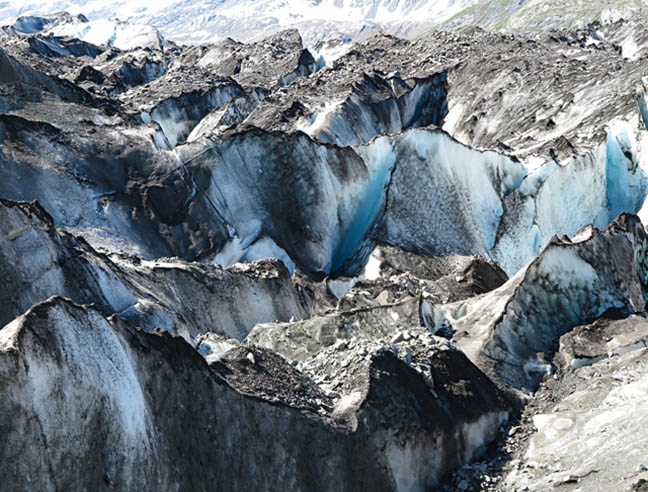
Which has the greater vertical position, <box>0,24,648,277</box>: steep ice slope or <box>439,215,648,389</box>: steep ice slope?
<box>0,24,648,277</box>: steep ice slope

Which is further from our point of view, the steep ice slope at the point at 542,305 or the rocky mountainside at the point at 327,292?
the steep ice slope at the point at 542,305

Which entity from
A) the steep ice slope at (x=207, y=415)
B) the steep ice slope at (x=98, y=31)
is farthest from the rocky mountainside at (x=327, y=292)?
the steep ice slope at (x=98, y=31)

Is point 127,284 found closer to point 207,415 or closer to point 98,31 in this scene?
point 207,415

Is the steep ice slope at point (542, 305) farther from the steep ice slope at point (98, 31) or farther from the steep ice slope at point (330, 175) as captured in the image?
the steep ice slope at point (98, 31)

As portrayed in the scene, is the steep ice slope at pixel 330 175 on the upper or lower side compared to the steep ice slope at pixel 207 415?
upper

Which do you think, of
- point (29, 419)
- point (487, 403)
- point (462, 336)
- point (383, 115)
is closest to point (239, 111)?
point (383, 115)

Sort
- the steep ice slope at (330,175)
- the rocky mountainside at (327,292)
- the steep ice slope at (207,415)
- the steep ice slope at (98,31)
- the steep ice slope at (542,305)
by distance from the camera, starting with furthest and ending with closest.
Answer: the steep ice slope at (98,31) < the steep ice slope at (330,175) < the steep ice slope at (542,305) < the rocky mountainside at (327,292) < the steep ice slope at (207,415)

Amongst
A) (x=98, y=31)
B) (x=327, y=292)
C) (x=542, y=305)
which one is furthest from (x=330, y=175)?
(x=98, y=31)

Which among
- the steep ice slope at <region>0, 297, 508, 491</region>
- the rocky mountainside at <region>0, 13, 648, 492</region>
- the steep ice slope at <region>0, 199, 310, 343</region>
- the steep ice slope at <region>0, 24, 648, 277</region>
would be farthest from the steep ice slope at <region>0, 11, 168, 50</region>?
the steep ice slope at <region>0, 297, 508, 491</region>

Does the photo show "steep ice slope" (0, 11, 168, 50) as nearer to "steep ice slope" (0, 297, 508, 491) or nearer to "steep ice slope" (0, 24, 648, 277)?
"steep ice slope" (0, 24, 648, 277)
